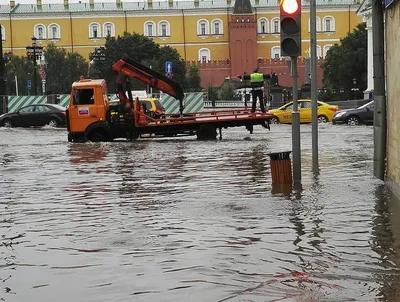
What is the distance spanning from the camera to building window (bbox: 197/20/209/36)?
411ft

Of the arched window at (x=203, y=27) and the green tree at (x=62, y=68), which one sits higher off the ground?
the arched window at (x=203, y=27)

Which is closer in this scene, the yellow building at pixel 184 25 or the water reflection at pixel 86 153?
the water reflection at pixel 86 153

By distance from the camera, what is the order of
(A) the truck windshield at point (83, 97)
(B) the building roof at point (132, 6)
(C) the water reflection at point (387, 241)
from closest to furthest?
(C) the water reflection at point (387, 241) → (A) the truck windshield at point (83, 97) → (B) the building roof at point (132, 6)

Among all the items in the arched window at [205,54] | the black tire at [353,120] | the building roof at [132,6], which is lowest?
the black tire at [353,120]

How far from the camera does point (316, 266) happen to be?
720cm

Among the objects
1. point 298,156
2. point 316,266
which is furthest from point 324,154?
point 316,266

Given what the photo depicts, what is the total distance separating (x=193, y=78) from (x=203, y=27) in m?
17.2

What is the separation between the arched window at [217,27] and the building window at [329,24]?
15.3 metres

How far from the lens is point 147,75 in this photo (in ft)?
91.0

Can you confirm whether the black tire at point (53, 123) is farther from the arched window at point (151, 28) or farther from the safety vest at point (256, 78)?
the arched window at point (151, 28)

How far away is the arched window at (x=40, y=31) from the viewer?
124 meters

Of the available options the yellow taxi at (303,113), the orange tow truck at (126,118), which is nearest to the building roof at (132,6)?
the yellow taxi at (303,113)

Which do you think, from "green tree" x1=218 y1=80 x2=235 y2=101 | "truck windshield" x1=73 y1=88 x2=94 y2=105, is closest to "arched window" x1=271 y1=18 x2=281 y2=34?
"green tree" x1=218 y1=80 x2=235 y2=101

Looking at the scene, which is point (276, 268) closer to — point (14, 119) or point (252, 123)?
point (252, 123)
